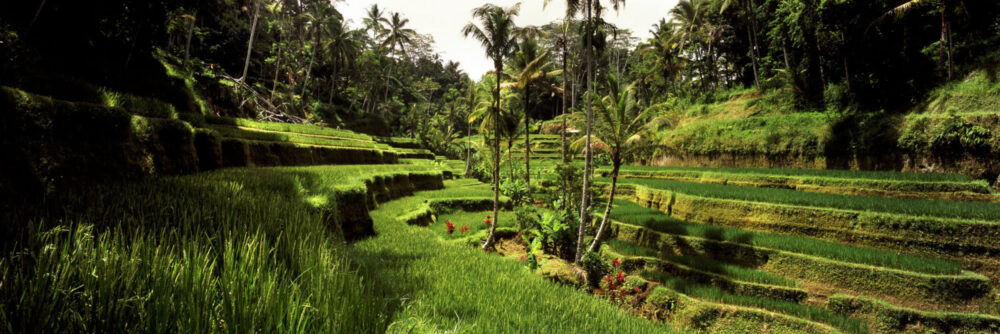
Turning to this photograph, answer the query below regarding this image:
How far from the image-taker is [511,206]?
18250 mm

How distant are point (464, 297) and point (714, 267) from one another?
7.12 m

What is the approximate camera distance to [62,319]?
1.44 metres

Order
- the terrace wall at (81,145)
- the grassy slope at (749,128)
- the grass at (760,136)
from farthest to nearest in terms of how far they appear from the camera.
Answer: the grassy slope at (749,128), the grass at (760,136), the terrace wall at (81,145)

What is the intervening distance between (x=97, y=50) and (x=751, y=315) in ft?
52.2

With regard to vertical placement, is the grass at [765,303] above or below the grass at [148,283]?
below

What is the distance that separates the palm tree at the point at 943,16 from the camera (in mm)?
11586

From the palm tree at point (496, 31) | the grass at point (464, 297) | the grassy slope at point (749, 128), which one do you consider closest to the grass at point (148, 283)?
the grass at point (464, 297)

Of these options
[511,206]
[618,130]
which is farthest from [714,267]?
[511,206]

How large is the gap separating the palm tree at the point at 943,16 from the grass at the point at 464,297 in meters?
15.9

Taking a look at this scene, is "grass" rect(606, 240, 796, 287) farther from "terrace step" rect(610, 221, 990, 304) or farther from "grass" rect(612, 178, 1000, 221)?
"grass" rect(612, 178, 1000, 221)

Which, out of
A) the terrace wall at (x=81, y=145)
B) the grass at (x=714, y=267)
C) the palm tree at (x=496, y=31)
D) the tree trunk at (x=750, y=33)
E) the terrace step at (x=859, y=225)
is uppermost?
the tree trunk at (x=750, y=33)

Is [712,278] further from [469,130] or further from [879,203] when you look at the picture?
[469,130]

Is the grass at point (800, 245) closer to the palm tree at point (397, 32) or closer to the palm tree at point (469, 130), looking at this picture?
the palm tree at point (469, 130)

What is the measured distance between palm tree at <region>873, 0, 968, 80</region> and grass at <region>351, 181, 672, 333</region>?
15.9m
